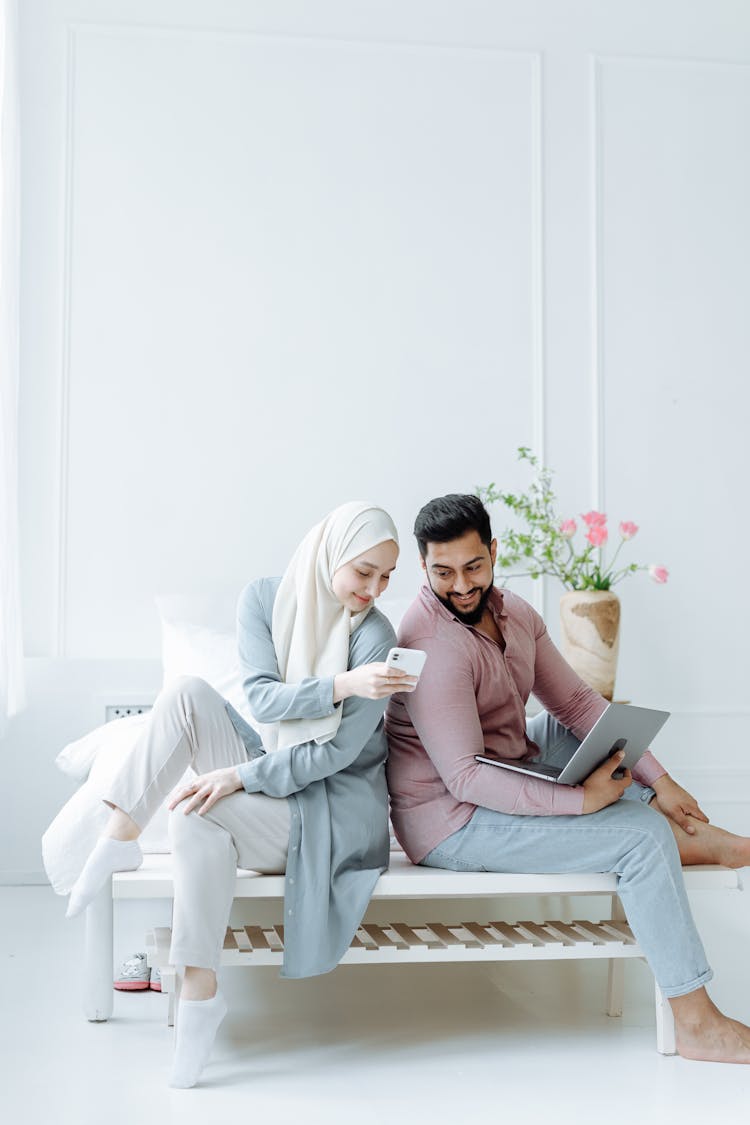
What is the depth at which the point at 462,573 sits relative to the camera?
2.30m

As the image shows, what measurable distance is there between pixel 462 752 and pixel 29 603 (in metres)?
2.02

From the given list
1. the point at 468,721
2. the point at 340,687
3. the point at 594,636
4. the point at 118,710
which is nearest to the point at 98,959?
the point at 340,687

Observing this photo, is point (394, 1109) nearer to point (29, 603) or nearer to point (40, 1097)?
point (40, 1097)

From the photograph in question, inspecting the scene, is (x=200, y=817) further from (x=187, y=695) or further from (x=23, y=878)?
(x=23, y=878)

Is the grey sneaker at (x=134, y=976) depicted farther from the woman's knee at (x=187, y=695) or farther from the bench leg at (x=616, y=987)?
the bench leg at (x=616, y=987)

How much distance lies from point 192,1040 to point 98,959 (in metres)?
0.40

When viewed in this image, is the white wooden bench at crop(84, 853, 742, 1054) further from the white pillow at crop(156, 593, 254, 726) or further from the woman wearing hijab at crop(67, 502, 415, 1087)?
the white pillow at crop(156, 593, 254, 726)

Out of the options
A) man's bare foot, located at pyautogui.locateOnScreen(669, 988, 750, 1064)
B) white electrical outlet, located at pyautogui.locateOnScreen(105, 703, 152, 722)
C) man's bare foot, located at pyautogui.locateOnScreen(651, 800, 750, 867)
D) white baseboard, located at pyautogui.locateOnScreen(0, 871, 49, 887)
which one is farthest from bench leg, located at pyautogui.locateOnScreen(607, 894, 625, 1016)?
white baseboard, located at pyautogui.locateOnScreen(0, 871, 49, 887)

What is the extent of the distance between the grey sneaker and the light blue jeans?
2.46 feet

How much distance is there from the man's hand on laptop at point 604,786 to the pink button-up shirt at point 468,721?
0.7 inches

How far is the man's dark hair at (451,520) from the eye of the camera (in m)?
2.28

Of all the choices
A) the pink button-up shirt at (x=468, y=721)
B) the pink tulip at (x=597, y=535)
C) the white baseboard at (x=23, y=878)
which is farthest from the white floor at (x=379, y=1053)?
the pink tulip at (x=597, y=535)

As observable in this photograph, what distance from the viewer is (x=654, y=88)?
4.16 metres

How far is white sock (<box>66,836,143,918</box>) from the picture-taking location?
2133 mm
